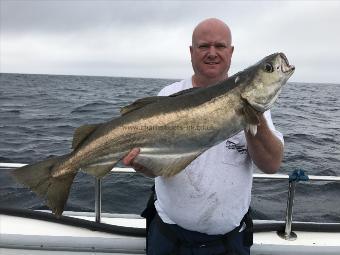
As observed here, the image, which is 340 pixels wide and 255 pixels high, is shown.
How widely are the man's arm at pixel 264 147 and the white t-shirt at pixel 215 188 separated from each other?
0.11m

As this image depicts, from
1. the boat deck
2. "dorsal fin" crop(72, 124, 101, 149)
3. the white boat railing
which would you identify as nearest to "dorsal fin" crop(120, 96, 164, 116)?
"dorsal fin" crop(72, 124, 101, 149)

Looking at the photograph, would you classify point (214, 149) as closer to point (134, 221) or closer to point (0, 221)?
point (134, 221)

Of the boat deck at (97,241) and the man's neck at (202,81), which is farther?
the boat deck at (97,241)

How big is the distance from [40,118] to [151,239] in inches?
696

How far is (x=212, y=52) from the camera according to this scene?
340cm

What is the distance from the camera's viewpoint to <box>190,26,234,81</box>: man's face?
3418mm

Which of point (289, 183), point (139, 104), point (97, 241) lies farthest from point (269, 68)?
point (97, 241)

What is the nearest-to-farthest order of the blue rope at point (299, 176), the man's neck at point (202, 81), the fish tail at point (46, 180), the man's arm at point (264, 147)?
1. the man's arm at point (264, 147)
2. the fish tail at point (46, 180)
3. the man's neck at point (202, 81)
4. the blue rope at point (299, 176)

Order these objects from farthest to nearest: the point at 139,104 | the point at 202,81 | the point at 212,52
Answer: the point at 202,81 → the point at 212,52 → the point at 139,104

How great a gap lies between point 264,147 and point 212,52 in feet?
2.85

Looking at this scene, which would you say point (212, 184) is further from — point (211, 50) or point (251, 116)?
point (211, 50)

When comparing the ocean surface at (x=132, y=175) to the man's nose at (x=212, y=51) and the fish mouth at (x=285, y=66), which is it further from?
the fish mouth at (x=285, y=66)

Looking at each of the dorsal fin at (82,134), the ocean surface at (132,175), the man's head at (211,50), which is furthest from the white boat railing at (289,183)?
the ocean surface at (132,175)

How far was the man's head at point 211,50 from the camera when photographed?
3.42 meters
